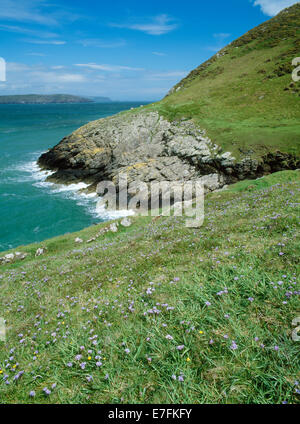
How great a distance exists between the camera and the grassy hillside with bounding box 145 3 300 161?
40281 mm

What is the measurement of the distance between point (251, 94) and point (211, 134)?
855 inches

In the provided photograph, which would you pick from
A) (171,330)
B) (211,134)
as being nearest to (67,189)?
(211,134)

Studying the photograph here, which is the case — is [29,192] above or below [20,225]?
above

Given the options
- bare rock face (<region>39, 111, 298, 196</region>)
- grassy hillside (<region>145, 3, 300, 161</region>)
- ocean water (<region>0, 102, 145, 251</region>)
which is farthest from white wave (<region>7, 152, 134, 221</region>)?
grassy hillside (<region>145, 3, 300, 161</region>)

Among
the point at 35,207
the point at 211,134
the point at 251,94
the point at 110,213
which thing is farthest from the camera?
the point at 251,94

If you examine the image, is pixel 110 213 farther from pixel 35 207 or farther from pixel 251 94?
pixel 251 94

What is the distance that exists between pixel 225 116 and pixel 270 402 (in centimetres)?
5579

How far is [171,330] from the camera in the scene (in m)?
4.78

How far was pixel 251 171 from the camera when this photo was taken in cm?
3700

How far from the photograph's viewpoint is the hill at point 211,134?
38.8 meters

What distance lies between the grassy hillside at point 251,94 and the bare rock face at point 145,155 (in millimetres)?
3103

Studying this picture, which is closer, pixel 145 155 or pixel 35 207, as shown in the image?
pixel 35 207
